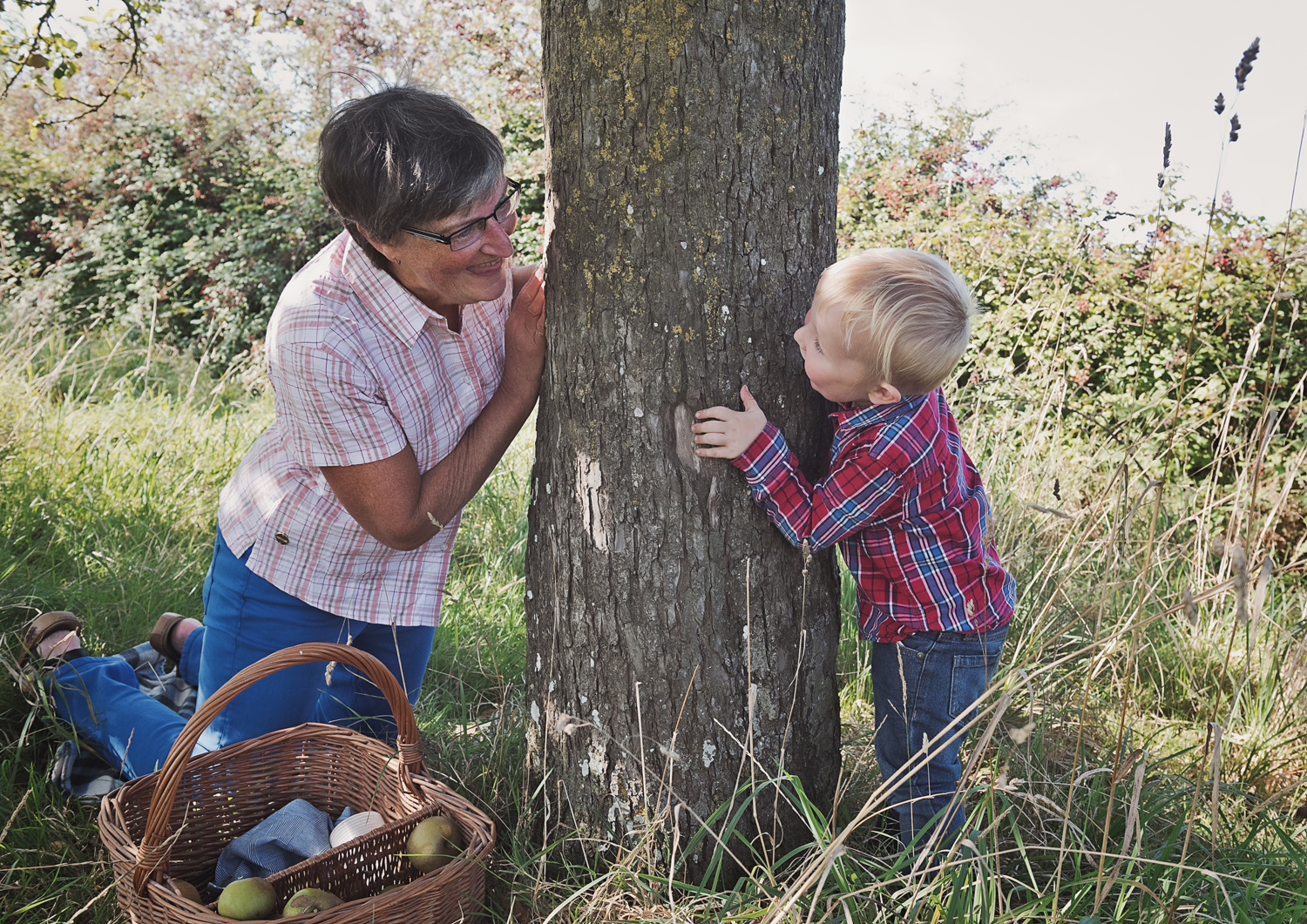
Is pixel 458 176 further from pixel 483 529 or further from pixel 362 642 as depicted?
pixel 483 529

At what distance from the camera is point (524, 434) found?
5355mm

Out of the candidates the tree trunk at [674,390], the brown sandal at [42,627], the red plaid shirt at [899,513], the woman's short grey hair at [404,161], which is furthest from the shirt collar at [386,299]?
the brown sandal at [42,627]

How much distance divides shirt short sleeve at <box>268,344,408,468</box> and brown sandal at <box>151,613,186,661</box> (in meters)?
1.35

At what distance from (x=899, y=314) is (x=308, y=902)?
1.57m

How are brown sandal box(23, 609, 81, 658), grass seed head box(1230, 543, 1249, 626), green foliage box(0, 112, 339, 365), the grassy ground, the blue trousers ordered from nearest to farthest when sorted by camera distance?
grass seed head box(1230, 543, 1249, 626) < the grassy ground < the blue trousers < brown sandal box(23, 609, 81, 658) < green foliage box(0, 112, 339, 365)

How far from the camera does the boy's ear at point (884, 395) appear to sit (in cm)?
180

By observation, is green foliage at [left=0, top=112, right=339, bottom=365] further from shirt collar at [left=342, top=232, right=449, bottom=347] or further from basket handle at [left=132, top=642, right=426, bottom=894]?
basket handle at [left=132, top=642, right=426, bottom=894]

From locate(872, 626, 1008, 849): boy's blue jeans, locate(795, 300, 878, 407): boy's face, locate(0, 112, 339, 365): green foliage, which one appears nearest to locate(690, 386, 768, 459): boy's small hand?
locate(795, 300, 878, 407): boy's face

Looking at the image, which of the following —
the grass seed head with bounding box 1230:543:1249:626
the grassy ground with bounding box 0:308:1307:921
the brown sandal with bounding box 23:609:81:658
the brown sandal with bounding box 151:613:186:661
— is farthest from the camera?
the brown sandal with bounding box 151:613:186:661

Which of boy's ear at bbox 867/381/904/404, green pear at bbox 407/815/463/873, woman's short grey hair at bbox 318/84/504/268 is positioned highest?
woman's short grey hair at bbox 318/84/504/268

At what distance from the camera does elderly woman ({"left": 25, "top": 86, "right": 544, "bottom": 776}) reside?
1.86 m

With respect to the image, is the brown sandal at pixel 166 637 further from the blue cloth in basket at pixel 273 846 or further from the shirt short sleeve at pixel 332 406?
the shirt short sleeve at pixel 332 406

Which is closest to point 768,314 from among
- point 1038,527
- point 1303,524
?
point 1038,527

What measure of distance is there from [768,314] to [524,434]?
3686 mm
